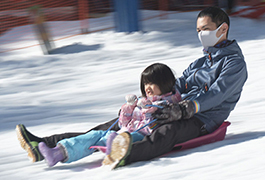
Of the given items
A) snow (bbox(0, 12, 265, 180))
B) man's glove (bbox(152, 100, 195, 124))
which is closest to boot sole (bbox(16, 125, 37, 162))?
snow (bbox(0, 12, 265, 180))

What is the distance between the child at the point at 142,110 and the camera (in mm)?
2824

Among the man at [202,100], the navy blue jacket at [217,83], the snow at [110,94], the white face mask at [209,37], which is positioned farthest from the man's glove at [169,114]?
the white face mask at [209,37]

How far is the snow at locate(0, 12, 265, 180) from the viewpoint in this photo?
2688 millimetres

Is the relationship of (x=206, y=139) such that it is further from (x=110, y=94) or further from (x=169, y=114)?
(x=110, y=94)

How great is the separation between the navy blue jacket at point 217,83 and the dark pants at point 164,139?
12 centimetres

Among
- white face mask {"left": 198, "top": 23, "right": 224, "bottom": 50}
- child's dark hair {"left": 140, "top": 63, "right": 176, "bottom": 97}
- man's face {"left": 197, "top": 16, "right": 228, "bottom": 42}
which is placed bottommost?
child's dark hair {"left": 140, "top": 63, "right": 176, "bottom": 97}

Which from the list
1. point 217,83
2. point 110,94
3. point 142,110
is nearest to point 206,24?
point 217,83

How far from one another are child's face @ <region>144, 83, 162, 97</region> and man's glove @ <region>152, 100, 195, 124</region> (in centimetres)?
15

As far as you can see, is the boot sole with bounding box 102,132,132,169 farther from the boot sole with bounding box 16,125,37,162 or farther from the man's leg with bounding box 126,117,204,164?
the boot sole with bounding box 16,125,37,162

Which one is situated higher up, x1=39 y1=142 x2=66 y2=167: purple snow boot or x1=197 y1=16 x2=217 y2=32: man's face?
x1=197 y1=16 x2=217 y2=32: man's face

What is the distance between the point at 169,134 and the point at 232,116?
66.4 inches

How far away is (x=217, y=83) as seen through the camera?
2986 mm

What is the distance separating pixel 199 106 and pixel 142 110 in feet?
1.36

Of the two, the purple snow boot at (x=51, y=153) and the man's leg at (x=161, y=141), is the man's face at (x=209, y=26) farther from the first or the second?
the purple snow boot at (x=51, y=153)
